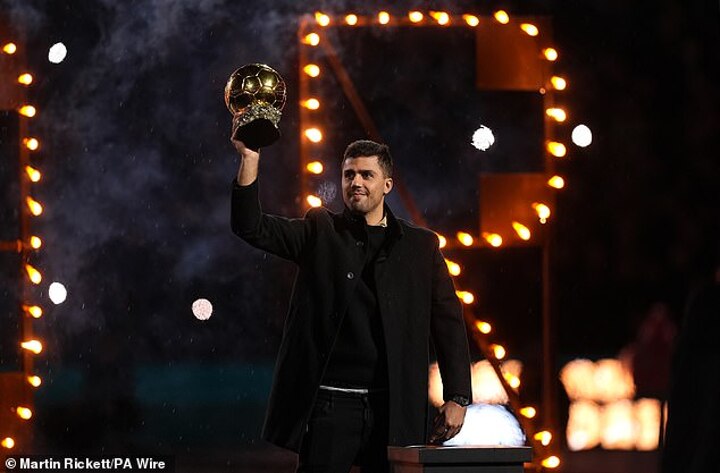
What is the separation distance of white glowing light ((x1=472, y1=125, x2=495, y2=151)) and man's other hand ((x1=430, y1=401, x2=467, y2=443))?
5.49 feet

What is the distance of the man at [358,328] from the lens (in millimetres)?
3363

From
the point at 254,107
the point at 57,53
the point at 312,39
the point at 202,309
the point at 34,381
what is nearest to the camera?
the point at 254,107

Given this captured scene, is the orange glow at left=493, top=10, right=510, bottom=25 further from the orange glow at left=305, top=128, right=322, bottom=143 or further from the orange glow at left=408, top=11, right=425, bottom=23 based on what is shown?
the orange glow at left=305, top=128, right=322, bottom=143

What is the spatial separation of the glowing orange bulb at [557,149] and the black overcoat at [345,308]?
1.39 meters

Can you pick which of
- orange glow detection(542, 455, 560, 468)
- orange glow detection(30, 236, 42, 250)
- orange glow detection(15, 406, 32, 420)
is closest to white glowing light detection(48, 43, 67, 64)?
orange glow detection(30, 236, 42, 250)

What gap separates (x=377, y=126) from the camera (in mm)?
5004

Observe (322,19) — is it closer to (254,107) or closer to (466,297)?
(466,297)

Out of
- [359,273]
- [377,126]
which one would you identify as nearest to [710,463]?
[359,273]

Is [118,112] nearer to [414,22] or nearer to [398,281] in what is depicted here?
[414,22]

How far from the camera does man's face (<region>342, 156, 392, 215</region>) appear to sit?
138 inches

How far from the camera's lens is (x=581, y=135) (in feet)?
16.5

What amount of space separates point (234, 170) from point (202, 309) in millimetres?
544

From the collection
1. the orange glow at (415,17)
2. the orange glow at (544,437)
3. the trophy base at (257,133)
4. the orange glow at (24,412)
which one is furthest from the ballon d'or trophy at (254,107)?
the orange glow at (544,437)

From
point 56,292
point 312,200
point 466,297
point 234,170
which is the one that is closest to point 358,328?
point 312,200
